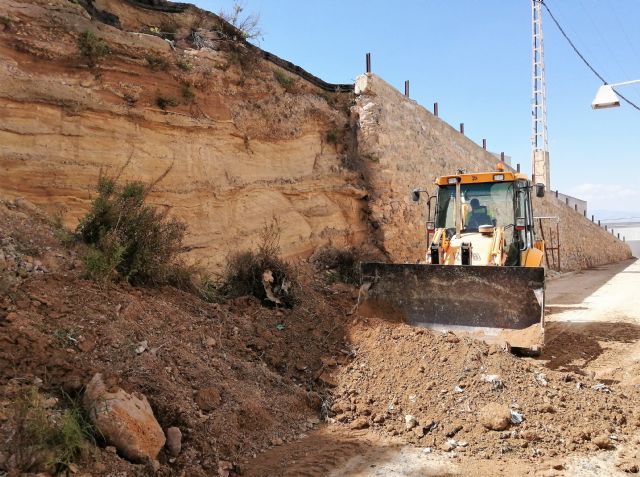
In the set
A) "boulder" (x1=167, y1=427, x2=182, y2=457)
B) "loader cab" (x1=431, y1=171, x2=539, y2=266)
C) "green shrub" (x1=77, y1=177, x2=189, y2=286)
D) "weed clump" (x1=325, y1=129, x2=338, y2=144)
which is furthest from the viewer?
"weed clump" (x1=325, y1=129, x2=338, y2=144)

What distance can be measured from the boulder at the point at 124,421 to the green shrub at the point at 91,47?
20.0 ft

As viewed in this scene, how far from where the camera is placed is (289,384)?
5480 millimetres

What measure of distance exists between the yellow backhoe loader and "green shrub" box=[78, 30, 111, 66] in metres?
5.44

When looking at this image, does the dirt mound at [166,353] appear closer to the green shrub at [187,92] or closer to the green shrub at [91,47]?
Result: the green shrub at [91,47]

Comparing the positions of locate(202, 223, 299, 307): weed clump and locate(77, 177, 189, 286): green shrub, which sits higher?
locate(77, 177, 189, 286): green shrub

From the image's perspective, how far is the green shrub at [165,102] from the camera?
29.1 feet

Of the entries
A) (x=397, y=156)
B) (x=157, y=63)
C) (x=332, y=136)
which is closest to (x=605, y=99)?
(x=397, y=156)

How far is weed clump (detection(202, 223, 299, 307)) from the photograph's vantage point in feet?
24.7

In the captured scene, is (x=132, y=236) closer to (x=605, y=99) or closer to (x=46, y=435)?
(x=46, y=435)

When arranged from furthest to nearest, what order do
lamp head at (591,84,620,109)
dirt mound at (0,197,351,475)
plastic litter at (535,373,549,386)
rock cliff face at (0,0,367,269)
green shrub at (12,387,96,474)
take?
lamp head at (591,84,620,109), rock cliff face at (0,0,367,269), plastic litter at (535,373,549,386), dirt mound at (0,197,351,475), green shrub at (12,387,96,474)

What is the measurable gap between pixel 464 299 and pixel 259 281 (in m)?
2.99

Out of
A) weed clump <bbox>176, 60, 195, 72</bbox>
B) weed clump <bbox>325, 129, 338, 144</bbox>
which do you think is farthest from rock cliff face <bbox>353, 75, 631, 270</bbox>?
weed clump <bbox>176, 60, 195, 72</bbox>

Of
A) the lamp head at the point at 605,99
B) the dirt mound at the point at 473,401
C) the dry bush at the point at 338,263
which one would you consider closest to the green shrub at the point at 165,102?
the dry bush at the point at 338,263

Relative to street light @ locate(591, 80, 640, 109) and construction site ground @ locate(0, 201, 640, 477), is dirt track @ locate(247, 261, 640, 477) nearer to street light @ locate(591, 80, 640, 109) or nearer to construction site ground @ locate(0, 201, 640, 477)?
construction site ground @ locate(0, 201, 640, 477)
